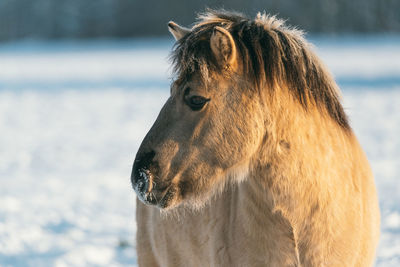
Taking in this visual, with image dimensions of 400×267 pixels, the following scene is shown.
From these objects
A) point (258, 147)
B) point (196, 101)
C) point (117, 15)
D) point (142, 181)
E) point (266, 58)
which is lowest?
point (117, 15)

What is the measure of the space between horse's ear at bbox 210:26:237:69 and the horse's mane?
0.04 meters

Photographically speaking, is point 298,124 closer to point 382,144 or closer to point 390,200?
point 390,200

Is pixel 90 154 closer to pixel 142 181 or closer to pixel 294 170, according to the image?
pixel 142 181

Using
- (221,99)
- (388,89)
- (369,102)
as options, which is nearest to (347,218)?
(221,99)

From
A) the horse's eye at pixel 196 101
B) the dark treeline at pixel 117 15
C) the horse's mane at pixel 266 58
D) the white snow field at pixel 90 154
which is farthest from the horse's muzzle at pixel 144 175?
the dark treeline at pixel 117 15

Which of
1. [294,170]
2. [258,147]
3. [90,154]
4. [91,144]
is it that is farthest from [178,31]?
[91,144]

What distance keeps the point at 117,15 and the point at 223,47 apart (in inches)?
2130

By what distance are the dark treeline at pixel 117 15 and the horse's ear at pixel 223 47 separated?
152ft

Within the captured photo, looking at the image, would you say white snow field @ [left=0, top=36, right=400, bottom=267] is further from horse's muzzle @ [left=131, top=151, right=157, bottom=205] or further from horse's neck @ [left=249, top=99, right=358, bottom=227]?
horse's neck @ [left=249, top=99, right=358, bottom=227]

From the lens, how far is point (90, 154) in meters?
9.91

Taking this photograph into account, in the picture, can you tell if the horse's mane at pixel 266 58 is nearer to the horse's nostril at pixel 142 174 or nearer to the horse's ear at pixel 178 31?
the horse's ear at pixel 178 31

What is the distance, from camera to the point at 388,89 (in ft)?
49.8

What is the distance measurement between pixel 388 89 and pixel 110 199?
35.5ft

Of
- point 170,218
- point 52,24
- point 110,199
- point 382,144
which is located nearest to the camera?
point 170,218
